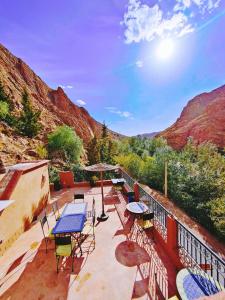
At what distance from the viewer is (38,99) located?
3394 cm

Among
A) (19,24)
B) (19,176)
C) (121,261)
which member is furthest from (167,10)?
(121,261)

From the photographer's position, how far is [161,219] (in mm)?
5102

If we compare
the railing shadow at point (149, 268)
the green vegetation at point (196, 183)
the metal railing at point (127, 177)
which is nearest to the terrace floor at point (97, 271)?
the railing shadow at point (149, 268)

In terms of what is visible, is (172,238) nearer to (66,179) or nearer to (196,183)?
(66,179)

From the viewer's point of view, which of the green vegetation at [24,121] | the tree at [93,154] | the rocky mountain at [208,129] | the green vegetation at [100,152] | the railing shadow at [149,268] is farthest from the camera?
the rocky mountain at [208,129]

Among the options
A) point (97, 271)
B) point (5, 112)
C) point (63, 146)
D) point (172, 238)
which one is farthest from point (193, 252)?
point (5, 112)

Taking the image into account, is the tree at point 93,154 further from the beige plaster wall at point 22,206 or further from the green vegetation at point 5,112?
the beige plaster wall at point 22,206

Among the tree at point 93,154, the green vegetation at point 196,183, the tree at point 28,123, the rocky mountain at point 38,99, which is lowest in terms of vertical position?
the green vegetation at point 196,183

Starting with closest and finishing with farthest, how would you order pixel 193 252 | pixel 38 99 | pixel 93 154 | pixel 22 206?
pixel 193 252 → pixel 22 206 → pixel 93 154 → pixel 38 99

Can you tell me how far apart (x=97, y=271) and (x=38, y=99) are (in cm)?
3647

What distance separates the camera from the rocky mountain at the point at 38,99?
2353 centimetres

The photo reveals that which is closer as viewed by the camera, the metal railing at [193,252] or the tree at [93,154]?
the metal railing at [193,252]

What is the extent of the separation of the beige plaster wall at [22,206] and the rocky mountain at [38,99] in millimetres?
9763

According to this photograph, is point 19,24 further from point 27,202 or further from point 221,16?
point 221,16
